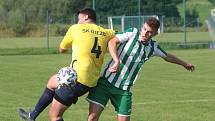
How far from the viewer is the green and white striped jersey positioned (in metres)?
8.62

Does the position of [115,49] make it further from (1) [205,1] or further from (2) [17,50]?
(1) [205,1]

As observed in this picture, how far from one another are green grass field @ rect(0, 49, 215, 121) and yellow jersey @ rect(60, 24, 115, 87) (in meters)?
3.57

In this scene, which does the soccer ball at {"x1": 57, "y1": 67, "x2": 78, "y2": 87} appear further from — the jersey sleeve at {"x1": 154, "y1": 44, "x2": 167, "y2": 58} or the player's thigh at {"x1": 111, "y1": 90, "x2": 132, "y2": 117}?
the jersey sleeve at {"x1": 154, "y1": 44, "x2": 167, "y2": 58}

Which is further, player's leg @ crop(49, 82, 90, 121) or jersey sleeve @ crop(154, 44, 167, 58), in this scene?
jersey sleeve @ crop(154, 44, 167, 58)

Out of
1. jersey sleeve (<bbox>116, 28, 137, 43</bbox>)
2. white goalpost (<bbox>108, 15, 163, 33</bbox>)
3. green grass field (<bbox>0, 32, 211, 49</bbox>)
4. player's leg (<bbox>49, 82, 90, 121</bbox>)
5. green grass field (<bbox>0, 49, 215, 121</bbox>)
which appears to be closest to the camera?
player's leg (<bbox>49, 82, 90, 121</bbox>)

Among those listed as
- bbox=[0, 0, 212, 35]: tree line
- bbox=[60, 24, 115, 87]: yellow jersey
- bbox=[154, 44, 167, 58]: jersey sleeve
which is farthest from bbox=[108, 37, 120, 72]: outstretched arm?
bbox=[0, 0, 212, 35]: tree line

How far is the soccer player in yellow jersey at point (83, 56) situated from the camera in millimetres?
8430

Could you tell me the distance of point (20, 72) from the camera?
24594mm

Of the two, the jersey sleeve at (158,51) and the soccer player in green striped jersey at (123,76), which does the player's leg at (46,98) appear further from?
the jersey sleeve at (158,51)

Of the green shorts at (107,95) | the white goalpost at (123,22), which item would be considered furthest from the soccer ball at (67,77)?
the white goalpost at (123,22)

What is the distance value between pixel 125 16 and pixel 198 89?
31.8 m

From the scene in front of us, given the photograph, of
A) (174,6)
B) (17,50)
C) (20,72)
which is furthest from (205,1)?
(20,72)

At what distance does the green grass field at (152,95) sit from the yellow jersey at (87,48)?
3567mm

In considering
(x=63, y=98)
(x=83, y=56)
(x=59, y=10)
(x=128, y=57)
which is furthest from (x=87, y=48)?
(x=59, y=10)
